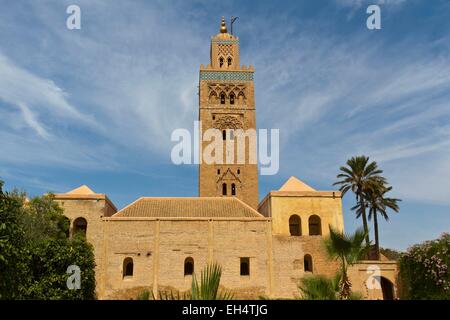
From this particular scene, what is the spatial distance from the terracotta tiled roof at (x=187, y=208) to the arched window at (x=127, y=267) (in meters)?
2.54

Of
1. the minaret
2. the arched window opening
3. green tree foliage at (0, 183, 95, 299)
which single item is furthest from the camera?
the minaret

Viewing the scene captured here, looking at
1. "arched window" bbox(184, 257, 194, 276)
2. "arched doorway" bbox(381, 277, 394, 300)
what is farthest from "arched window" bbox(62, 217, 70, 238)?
"arched doorway" bbox(381, 277, 394, 300)

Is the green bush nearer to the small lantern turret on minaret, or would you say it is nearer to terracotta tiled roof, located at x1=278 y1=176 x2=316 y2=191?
terracotta tiled roof, located at x1=278 y1=176 x2=316 y2=191

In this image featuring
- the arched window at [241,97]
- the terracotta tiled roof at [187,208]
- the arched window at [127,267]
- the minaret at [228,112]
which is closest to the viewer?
the arched window at [127,267]

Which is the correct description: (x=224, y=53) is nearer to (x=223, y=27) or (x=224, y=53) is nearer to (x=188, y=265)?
(x=223, y=27)

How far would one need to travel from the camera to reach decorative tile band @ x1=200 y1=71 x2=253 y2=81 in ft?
121

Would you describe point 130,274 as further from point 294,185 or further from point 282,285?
point 294,185

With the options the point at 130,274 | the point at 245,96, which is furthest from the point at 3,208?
the point at 245,96

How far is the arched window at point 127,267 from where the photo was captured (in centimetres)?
2322

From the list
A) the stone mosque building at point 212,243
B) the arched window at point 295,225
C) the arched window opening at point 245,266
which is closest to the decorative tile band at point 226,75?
the stone mosque building at point 212,243

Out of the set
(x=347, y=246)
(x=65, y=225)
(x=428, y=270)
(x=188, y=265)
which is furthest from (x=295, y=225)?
(x=347, y=246)

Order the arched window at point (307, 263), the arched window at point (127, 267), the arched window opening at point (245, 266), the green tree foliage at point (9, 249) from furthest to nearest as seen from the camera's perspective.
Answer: the arched window at point (307, 263) < the arched window opening at point (245, 266) < the arched window at point (127, 267) < the green tree foliage at point (9, 249)

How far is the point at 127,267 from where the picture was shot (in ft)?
77.7

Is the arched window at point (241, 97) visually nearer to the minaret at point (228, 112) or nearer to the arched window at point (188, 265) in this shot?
the minaret at point (228, 112)
